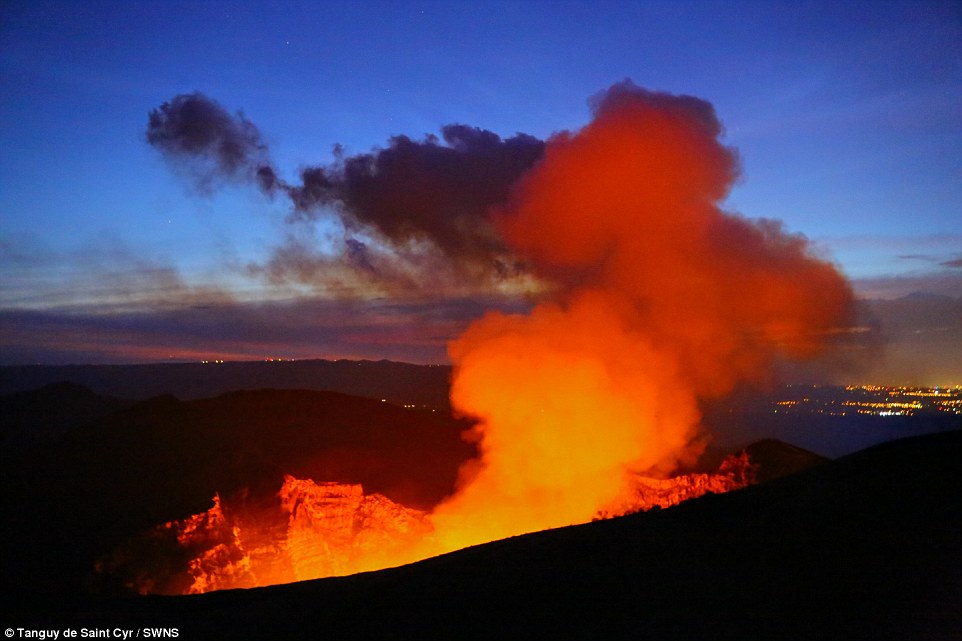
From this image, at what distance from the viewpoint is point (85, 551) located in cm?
1641

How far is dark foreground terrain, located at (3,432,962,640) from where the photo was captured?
6.88m

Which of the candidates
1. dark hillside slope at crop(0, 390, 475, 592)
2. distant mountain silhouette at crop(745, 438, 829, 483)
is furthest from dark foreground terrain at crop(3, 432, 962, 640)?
distant mountain silhouette at crop(745, 438, 829, 483)

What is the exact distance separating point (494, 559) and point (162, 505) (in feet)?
47.2

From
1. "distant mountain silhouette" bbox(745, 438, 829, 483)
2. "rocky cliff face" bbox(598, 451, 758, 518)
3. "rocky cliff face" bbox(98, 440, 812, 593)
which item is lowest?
"rocky cliff face" bbox(98, 440, 812, 593)

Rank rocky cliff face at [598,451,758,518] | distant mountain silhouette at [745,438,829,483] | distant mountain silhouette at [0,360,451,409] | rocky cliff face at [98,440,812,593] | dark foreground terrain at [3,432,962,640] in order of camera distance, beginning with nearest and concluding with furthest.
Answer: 1. dark foreground terrain at [3,432,962,640]
2. rocky cliff face at [98,440,812,593]
3. distant mountain silhouette at [745,438,829,483]
4. rocky cliff face at [598,451,758,518]
5. distant mountain silhouette at [0,360,451,409]

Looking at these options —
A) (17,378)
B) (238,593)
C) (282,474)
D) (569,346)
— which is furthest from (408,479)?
(17,378)

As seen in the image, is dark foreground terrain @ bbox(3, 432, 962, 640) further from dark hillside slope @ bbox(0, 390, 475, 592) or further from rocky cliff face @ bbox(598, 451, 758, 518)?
rocky cliff face @ bbox(598, 451, 758, 518)

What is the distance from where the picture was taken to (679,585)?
8062 millimetres

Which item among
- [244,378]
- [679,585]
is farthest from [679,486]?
[244,378]

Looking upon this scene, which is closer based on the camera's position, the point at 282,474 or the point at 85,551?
the point at 85,551

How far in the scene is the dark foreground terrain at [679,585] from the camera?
6875mm

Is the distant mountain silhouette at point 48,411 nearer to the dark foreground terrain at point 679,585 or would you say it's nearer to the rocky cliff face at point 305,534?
the rocky cliff face at point 305,534

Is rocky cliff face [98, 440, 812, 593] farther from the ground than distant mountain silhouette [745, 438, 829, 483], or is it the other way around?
distant mountain silhouette [745, 438, 829, 483]

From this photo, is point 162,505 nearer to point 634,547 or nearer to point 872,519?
point 634,547
